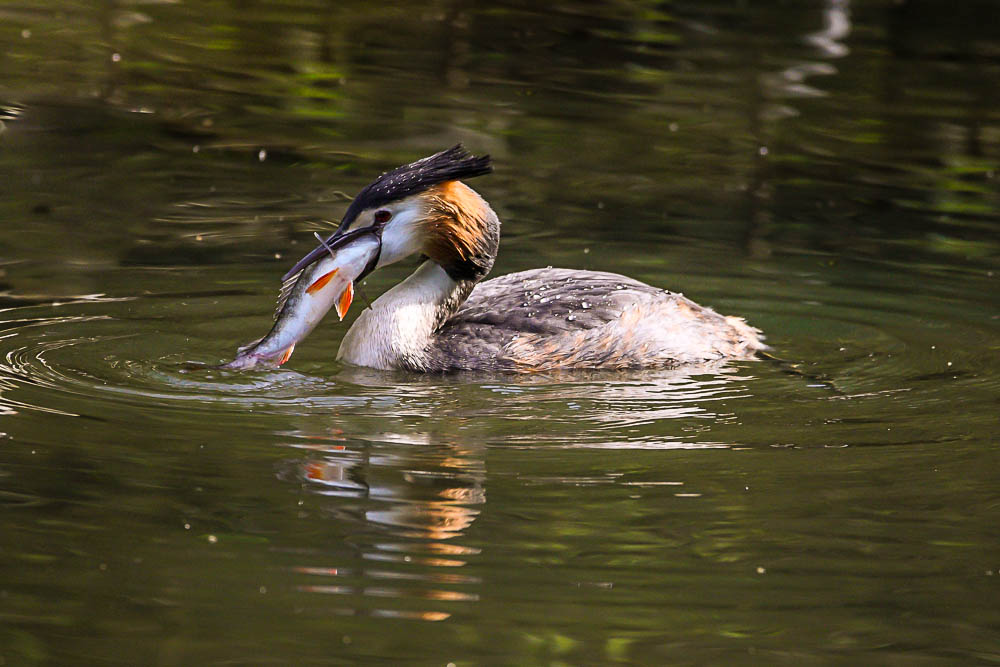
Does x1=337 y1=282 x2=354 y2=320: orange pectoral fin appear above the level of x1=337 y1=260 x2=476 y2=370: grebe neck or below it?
above

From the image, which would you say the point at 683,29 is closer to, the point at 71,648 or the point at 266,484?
the point at 266,484

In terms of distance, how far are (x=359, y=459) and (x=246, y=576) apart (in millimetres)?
1282

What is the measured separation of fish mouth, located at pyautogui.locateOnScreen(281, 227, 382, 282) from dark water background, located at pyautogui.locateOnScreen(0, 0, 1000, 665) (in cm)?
50

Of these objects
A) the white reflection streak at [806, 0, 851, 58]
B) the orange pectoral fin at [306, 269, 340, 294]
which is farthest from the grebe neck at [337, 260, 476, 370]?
the white reflection streak at [806, 0, 851, 58]

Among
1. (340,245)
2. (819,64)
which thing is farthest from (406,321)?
(819,64)

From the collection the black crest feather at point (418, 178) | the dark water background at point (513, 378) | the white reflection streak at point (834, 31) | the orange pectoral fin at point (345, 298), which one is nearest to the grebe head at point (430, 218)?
the black crest feather at point (418, 178)

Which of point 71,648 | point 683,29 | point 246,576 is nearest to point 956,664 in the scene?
point 246,576

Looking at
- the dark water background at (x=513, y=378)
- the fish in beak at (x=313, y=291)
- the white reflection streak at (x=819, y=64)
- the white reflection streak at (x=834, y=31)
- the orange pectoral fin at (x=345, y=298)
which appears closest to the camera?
the dark water background at (x=513, y=378)

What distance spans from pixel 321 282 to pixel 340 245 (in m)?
0.20

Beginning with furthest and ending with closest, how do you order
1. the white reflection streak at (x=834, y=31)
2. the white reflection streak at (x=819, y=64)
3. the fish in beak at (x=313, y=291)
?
the white reflection streak at (x=834, y=31) → the white reflection streak at (x=819, y=64) → the fish in beak at (x=313, y=291)

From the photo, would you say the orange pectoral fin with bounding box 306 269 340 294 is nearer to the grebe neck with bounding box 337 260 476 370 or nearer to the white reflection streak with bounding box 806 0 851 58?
the grebe neck with bounding box 337 260 476 370

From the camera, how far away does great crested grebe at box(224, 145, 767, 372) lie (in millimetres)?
7582

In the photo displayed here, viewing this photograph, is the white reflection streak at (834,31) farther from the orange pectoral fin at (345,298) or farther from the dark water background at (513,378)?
the orange pectoral fin at (345,298)

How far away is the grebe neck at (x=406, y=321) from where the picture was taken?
7.83m
